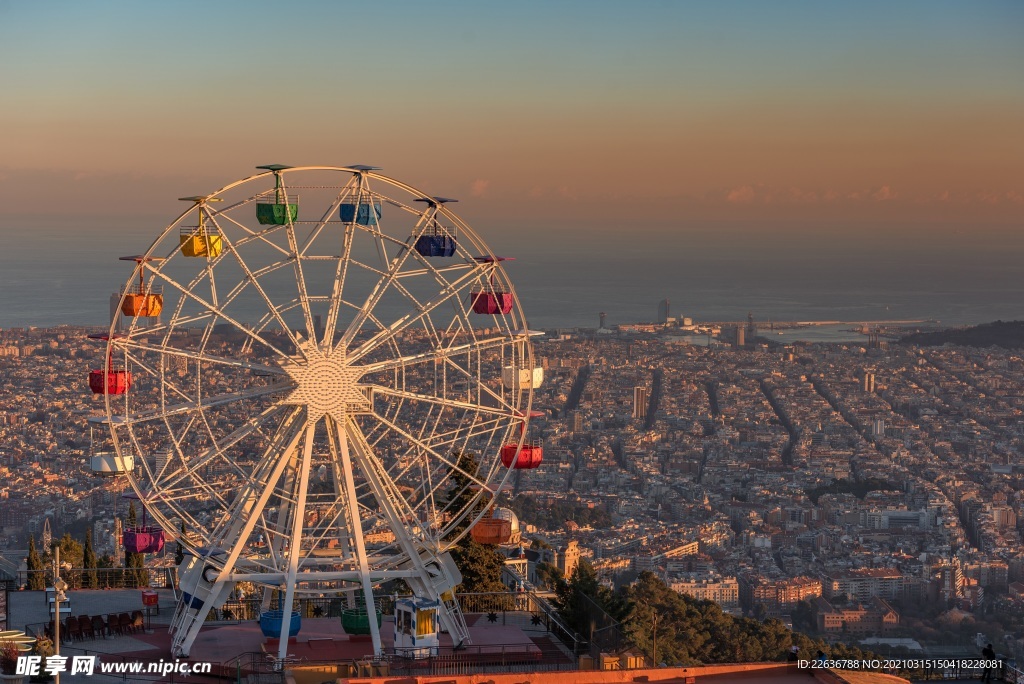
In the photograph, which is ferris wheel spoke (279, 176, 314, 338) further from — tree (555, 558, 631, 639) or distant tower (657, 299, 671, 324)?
distant tower (657, 299, 671, 324)

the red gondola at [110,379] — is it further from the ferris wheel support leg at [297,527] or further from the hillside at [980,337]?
the hillside at [980,337]

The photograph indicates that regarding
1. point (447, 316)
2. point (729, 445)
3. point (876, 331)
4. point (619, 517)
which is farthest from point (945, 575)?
point (876, 331)

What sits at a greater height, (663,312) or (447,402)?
(663,312)

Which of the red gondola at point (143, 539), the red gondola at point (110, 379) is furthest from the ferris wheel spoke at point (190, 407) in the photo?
the red gondola at point (143, 539)

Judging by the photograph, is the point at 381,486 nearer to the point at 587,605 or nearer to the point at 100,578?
the point at 587,605

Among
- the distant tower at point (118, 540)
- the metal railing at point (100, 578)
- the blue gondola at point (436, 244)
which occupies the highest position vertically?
the blue gondola at point (436, 244)

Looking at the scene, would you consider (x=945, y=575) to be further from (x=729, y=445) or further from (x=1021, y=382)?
(x=1021, y=382)

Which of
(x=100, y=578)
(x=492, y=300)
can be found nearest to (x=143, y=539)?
(x=492, y=300)
